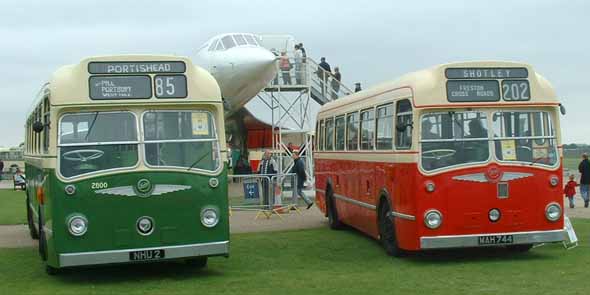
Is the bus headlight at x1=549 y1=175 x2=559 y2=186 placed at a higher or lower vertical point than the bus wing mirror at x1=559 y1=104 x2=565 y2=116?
lower

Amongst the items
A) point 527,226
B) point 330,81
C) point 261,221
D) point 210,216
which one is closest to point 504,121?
point 527,226

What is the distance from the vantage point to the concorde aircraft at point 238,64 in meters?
30.3

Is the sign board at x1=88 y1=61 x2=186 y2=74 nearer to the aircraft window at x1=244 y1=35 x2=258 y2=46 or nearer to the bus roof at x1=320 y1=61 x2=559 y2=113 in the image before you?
the bus roof at x1=320 y1=61 x2=559 y2=113

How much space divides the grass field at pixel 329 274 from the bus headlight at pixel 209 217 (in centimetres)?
77

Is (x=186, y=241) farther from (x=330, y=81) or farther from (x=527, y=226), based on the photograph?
(x=330, y=81)

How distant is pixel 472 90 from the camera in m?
12.8

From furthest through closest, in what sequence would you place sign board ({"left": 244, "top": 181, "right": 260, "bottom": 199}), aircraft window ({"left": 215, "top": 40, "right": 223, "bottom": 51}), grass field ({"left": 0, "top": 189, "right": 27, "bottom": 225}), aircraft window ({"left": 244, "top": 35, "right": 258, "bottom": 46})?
Answer: aircraft window ({"left": 244, "top": 35, "right": 258, "bottom": 46}) < aircraft window ({"left": 215, "top": 40, "right": 223, "bottom": 51}) < sign board ({"left": 244, "top": 181, "right": 260, "bottom": 199}) < grass field ({"left": 0, "top": 189, "right": 27, "bottom": 225})

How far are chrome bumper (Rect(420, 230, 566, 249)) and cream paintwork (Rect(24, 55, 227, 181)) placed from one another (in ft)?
10.3

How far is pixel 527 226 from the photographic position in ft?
41.9

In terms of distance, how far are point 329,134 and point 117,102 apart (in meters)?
8.28

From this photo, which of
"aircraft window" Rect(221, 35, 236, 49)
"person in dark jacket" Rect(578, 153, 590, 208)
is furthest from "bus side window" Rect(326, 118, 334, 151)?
"aircraft window" Rect(221, 35, 236, 49)

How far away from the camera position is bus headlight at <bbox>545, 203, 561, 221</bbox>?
12836 mm

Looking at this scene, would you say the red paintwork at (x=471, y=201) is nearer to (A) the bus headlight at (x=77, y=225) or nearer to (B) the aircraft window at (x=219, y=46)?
(A) the bus headlight at (x=77, y=225)

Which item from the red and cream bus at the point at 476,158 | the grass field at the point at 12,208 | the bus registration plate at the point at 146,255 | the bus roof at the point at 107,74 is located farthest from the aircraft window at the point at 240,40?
the bus registration plate at the point at 146,255
